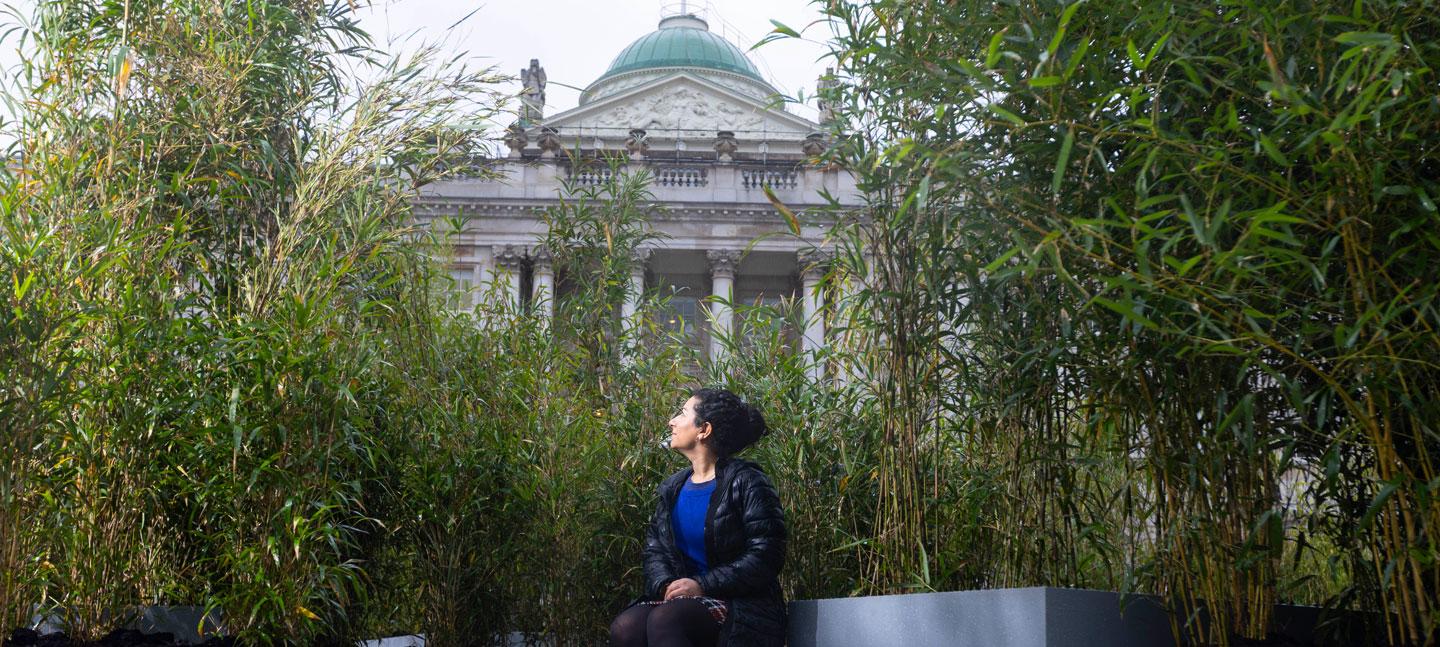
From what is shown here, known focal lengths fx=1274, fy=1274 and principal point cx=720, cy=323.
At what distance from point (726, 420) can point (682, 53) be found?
30664mm

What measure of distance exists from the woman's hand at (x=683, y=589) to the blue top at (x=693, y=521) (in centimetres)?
19

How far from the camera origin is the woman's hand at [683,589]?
3.96 metres

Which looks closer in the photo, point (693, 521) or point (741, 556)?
point (741, 556)

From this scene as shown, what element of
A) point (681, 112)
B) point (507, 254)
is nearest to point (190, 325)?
point (507, 254)

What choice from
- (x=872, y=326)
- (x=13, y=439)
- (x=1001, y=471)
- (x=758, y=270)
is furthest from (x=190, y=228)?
(x=758, y=270)

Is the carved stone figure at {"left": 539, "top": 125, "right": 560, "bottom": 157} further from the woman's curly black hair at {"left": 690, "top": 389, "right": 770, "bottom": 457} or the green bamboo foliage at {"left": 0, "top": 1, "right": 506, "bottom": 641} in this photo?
the woman's curly black hair at {"left": 690, "top": 389, "right": 770, "bottom": 457}

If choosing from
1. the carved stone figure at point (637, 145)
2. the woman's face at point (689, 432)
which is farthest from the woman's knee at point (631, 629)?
the carved stone figure at point (637, 145)

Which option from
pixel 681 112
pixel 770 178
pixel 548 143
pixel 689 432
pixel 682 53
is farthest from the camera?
pixel 682 53

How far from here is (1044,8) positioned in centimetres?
321

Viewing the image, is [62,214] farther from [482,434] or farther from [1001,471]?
[1001,471]

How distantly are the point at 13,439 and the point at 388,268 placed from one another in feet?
5.88

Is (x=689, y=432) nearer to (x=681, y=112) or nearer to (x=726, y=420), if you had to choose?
(x=726, y=420)

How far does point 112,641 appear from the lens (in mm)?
3893

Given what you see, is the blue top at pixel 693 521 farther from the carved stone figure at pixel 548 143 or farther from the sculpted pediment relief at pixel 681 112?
the sculpted pediment relief at pixel 681 112
